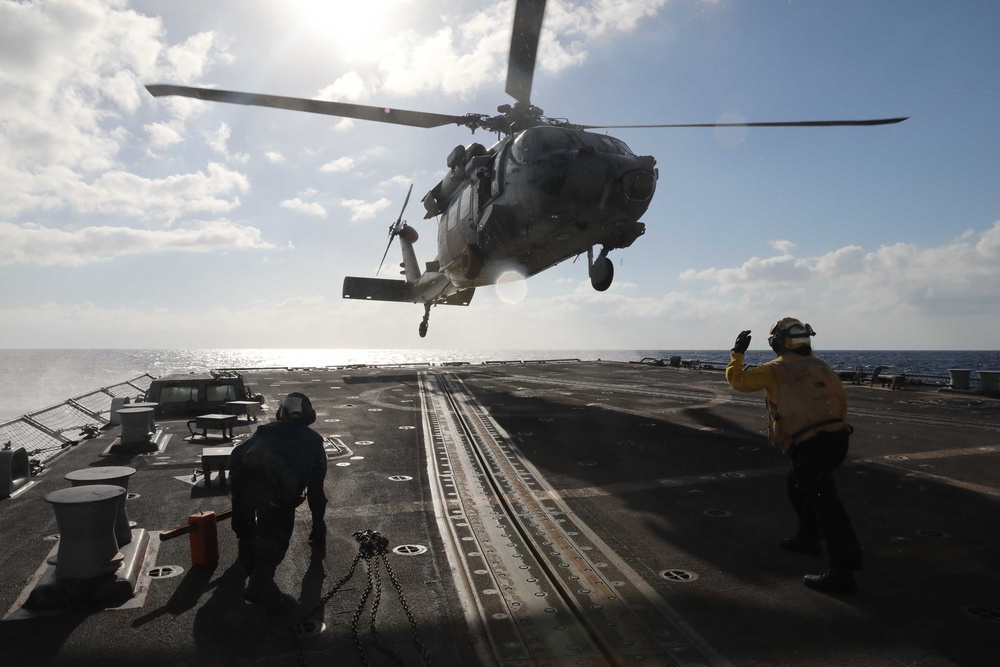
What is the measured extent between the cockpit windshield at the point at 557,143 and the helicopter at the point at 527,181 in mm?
32

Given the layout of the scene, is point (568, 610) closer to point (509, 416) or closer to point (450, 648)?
point (450, 648)

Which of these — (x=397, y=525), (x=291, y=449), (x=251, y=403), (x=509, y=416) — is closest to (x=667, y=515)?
(x=397, y=525)

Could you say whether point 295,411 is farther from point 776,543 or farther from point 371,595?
point 776,543

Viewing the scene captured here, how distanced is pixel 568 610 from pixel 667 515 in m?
3.38

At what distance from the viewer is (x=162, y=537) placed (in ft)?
19.9

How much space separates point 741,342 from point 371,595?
4773 mm

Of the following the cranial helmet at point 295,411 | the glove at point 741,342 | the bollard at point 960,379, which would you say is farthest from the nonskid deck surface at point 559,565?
the bollard at point 960,379

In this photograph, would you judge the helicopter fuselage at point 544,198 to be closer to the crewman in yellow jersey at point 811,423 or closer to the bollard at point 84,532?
the crewman in yellow jersey at point 811,423

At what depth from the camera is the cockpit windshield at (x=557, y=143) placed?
15656 millimetres

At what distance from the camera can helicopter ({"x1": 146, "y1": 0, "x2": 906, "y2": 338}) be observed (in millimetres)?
15320

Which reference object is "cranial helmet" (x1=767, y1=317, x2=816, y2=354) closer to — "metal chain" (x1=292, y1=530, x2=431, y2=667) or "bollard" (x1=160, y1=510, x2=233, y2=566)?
"metal chain" (x1=292, y1=530, x2=431, y2=667)

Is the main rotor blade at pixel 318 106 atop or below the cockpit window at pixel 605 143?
atop

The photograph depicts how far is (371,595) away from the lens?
5.47 m

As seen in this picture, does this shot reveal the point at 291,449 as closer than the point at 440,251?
Yes
